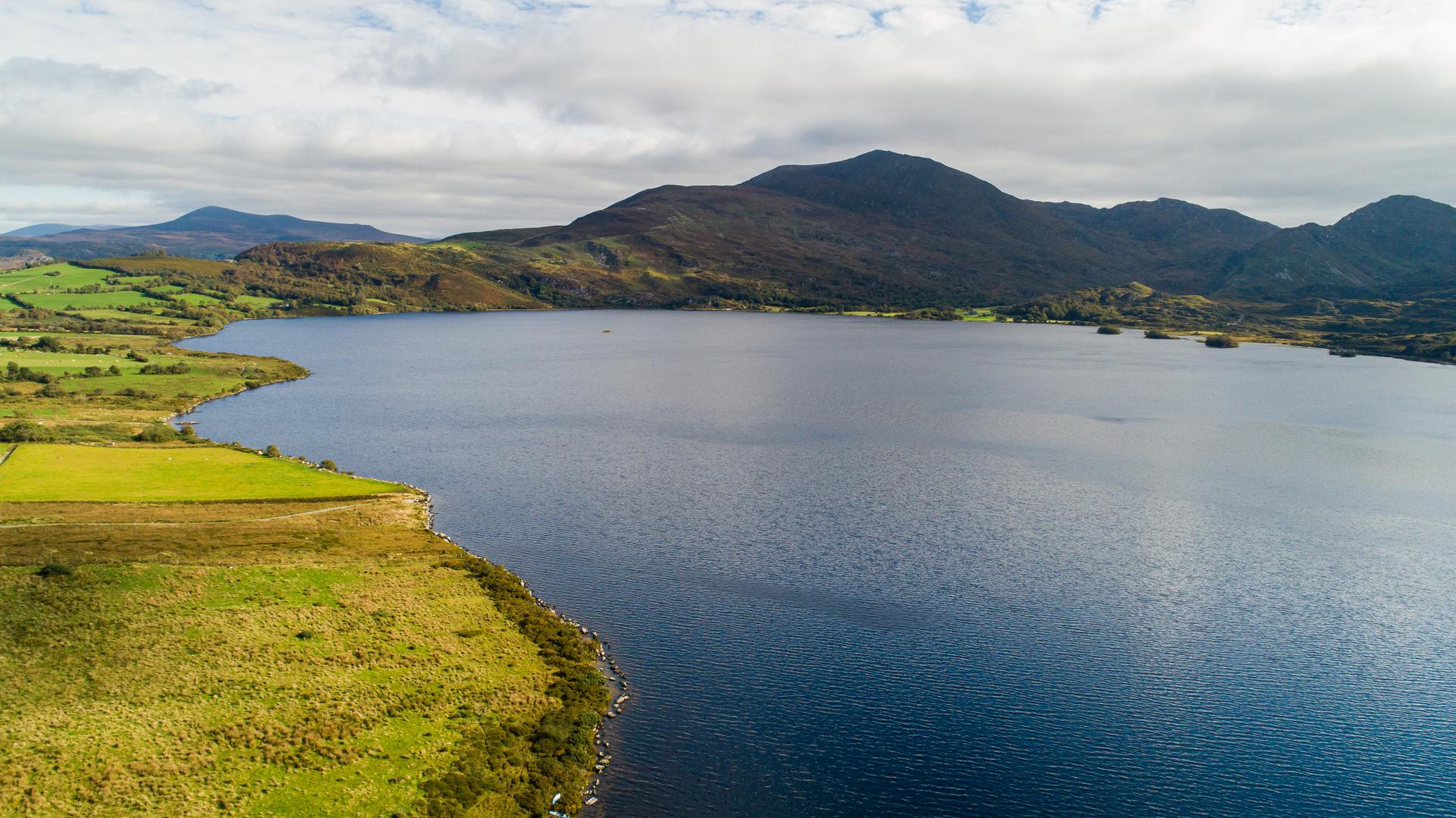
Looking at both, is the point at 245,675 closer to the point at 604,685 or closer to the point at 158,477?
the point at 604,685

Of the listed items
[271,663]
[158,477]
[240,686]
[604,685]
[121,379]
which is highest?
[121,379]

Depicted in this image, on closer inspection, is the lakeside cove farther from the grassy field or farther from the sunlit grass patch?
the grassy field

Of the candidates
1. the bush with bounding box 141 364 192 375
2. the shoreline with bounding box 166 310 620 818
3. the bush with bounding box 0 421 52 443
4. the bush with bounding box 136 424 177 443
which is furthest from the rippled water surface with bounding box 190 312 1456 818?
the bush with bounding box 141 364 192 375

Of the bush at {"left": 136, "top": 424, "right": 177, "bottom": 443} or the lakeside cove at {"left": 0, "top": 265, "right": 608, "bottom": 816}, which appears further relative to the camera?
the bush at {"left": 136, "top": 424, "right": 177, "bottom": 443}

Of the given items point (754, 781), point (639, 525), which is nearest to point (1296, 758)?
point (754, 781)

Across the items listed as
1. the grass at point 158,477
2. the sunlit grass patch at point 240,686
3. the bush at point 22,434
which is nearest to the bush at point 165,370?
the bush at point 22,434

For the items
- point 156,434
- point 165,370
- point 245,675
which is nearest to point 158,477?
point 156,434

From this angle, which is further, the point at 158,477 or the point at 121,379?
the point at 121,379
